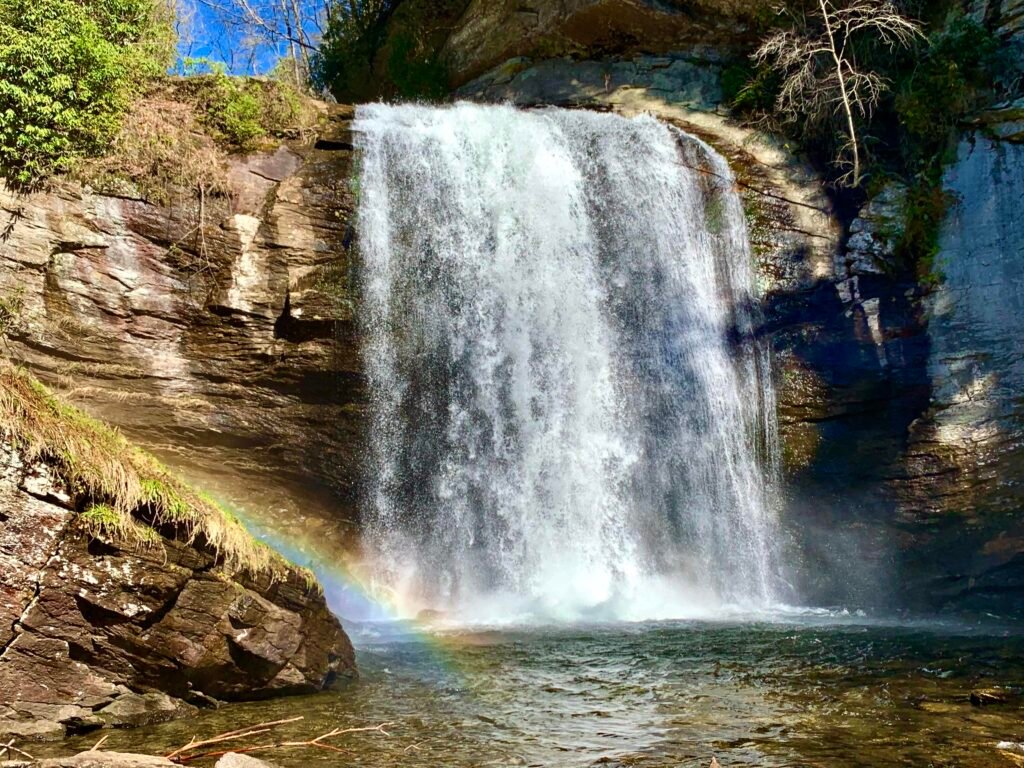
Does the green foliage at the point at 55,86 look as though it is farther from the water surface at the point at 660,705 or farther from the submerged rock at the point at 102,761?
the submerged rock at the point at 102,761

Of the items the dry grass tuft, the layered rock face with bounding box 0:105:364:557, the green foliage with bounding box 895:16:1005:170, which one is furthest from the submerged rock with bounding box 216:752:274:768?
the green foliage with bounding box 895:16:1005:170

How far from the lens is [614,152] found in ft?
44.6

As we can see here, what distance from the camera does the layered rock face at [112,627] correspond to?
4984 mm

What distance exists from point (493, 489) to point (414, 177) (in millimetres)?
5068

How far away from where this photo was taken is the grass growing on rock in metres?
5.41

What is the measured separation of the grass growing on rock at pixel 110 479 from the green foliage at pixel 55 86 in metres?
5.90

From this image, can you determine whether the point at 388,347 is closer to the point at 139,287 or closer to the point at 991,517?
the point at 139,287

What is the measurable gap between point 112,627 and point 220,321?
640 cm

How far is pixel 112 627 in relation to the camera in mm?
5336

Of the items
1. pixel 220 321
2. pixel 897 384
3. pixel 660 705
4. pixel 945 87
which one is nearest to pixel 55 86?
pixel 220 321

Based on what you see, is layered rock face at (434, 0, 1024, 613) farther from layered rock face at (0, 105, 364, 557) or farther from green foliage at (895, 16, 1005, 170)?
layered rock face at (0, 105, 364, 557)

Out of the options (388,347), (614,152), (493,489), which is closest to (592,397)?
(493,489)

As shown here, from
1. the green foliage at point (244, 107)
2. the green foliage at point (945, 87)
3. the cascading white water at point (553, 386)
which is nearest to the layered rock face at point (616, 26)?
the green foliage at point (945, 87)

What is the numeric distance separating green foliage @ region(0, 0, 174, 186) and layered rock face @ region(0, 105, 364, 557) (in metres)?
0.55
